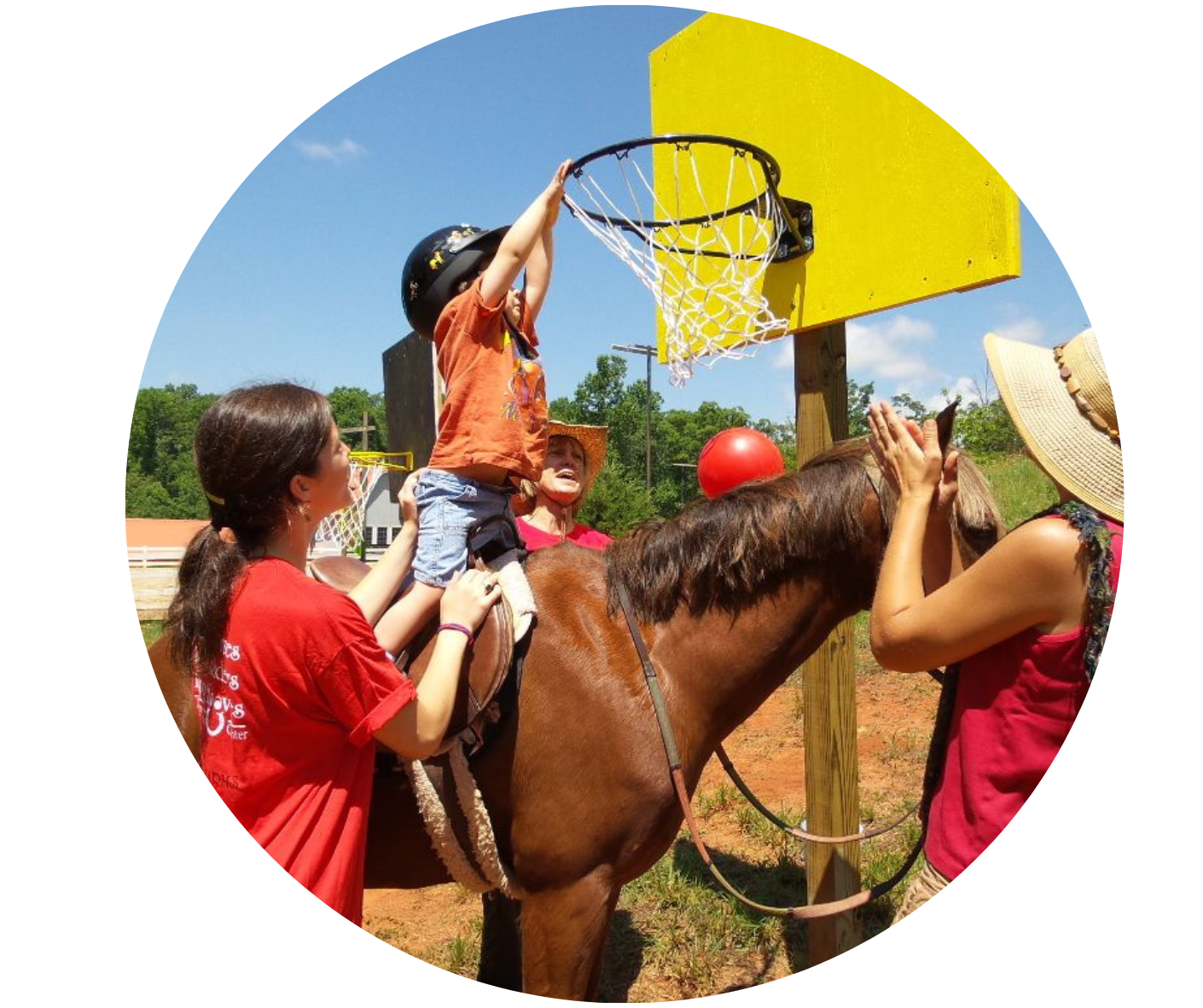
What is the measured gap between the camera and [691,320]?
12.9 ft

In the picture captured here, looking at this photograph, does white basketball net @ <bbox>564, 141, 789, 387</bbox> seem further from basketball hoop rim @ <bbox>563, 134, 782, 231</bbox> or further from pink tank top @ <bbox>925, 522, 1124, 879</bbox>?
pink tank top @ <bbox>925, 522, 1124, 879</bbox>

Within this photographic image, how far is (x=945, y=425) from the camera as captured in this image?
191 cm

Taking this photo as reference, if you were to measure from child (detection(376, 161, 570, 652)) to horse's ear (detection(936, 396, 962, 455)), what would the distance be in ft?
4.06

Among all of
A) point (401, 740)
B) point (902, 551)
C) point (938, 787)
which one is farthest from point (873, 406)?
point (401, 740)

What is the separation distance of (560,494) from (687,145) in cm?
195

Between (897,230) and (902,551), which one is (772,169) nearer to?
(897,230)

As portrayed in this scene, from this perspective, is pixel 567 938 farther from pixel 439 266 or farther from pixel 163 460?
pixel 163 460

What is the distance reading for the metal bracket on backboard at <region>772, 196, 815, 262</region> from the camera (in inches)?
134

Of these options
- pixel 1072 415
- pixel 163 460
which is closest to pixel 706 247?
pixel 1072 415

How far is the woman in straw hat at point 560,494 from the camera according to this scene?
13.4 ft

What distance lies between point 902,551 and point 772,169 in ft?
8.15

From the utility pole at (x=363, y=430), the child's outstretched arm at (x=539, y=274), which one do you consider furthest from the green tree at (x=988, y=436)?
the child's outstretched arm at (x=539, y=274)

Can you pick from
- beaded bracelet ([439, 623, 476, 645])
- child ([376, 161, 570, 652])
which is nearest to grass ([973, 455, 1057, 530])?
child ([376, 161, 570, 652])

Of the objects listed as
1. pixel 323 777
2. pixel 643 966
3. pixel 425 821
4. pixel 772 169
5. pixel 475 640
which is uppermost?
pixel 772 169
